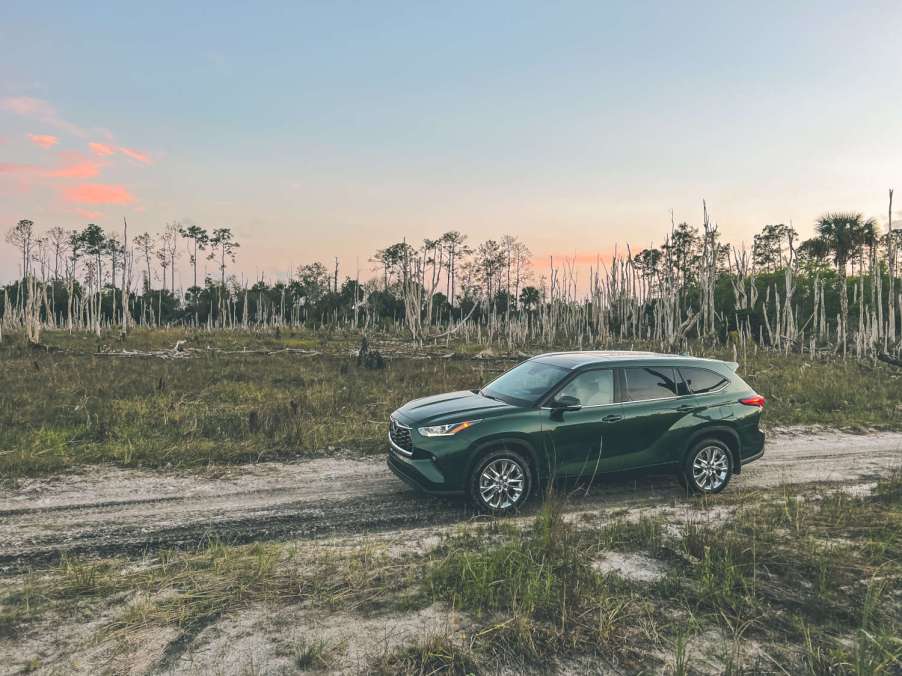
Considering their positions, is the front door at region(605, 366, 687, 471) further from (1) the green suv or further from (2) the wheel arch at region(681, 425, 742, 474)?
(2) the wheel arch at region(681, 425, 742, 474)

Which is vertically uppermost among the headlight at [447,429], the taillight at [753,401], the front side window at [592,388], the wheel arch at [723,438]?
the front side window at [592,388]

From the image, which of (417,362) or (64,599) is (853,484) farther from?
(417,362)

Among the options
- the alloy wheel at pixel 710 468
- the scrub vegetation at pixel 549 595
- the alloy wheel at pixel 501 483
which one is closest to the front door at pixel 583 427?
the alloy wheel at pixel 501 483

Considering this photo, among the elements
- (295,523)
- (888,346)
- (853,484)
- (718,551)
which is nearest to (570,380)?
(718,551)

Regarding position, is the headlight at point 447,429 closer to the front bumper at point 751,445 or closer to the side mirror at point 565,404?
the side mirror at point 565,404

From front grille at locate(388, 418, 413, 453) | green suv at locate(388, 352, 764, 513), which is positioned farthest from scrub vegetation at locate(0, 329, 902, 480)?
green suv at locate(388, 352, 764, 513)

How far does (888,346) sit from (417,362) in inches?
876

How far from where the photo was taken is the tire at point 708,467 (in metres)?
6.82

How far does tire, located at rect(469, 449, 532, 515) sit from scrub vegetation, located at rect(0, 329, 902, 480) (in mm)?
3392

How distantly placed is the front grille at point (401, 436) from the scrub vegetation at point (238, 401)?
2.52 m

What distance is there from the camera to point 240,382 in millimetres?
15219

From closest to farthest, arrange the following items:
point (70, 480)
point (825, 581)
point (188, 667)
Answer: point (188, 667), point (825, 581), point (70, 480)

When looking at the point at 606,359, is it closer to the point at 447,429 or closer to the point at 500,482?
the point at 500,482

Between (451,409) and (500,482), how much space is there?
974mm
